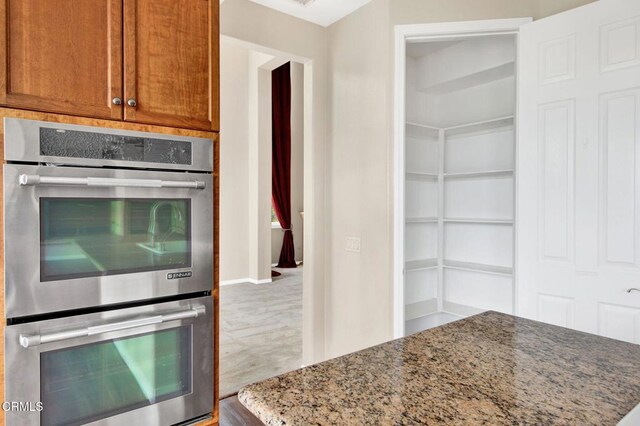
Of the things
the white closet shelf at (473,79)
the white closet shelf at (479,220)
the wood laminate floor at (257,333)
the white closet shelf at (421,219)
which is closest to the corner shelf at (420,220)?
the white closet shelf at (421,219)

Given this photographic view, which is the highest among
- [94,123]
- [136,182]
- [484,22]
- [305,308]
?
[484,22]

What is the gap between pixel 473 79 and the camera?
3.33 meters

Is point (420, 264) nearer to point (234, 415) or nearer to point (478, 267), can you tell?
point (478, 267)

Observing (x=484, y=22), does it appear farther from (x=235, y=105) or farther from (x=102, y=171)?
(x=235, y=105)

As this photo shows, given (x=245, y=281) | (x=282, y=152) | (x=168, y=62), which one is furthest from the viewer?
(x=282, y=152)

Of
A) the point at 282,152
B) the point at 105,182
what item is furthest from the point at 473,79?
the point at 282,152

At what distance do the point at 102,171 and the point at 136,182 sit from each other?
4.9 inches

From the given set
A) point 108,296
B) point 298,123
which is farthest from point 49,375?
point 298,123

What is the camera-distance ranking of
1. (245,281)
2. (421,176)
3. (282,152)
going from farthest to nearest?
1. (282,152)
2. (245,281)
3. (421,176)

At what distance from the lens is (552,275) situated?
6.47 feet

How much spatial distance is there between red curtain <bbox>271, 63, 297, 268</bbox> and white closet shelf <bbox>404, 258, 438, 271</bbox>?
417 cm

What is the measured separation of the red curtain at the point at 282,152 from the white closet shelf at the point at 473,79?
13.0ft

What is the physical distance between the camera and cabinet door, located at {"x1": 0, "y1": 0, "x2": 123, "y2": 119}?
1338 mm

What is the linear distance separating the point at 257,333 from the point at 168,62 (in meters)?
2.83
